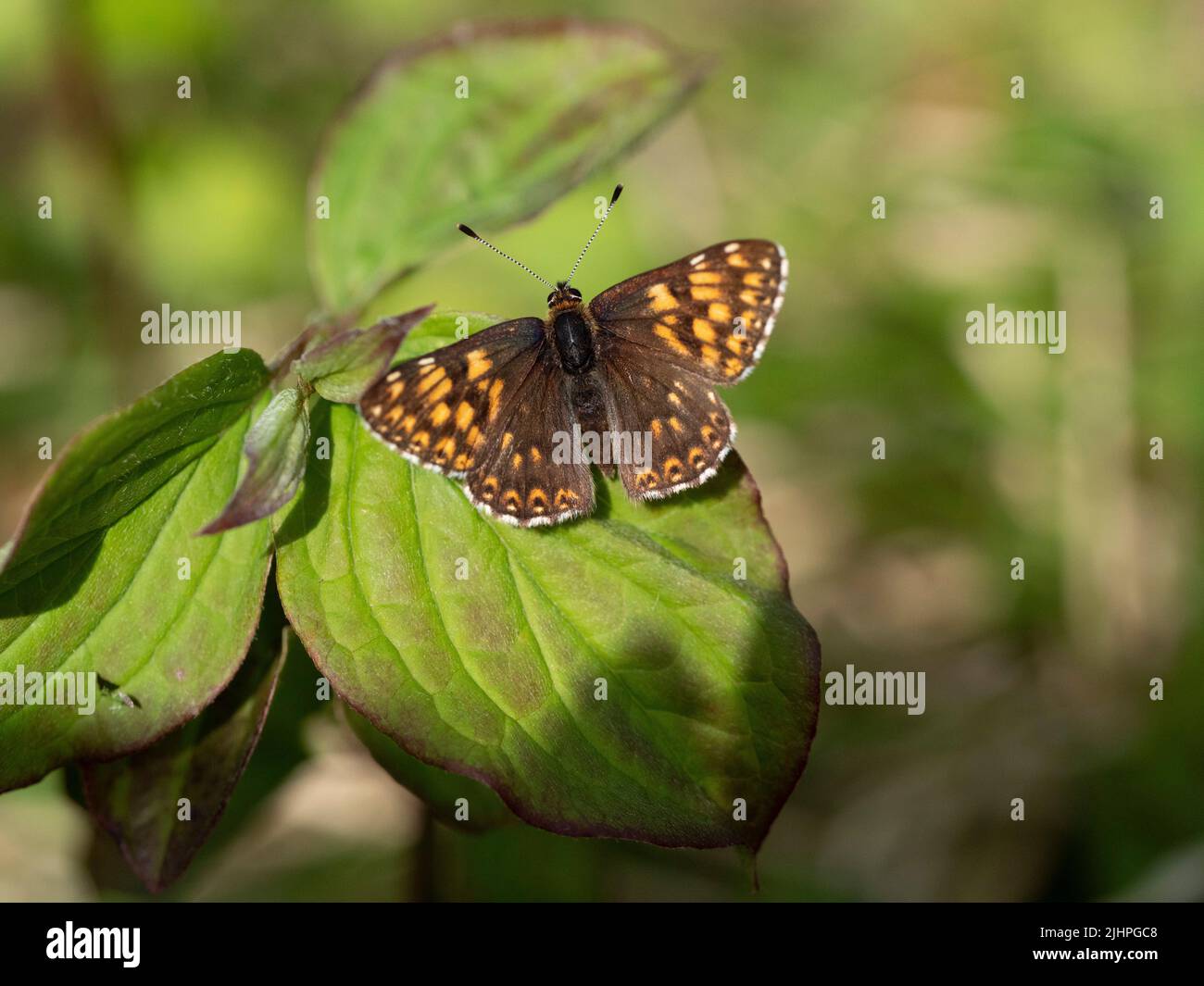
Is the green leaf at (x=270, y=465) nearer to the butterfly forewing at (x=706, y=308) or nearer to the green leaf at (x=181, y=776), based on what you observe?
the green leaf at (x=181, y=776)

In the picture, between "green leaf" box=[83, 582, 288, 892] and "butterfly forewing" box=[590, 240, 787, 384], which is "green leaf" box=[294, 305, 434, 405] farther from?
"butterfly forewing" box=[590, 240, 787, 384]

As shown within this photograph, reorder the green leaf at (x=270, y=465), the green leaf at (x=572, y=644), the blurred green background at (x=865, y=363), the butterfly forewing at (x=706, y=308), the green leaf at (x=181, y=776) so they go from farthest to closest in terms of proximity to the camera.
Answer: the blurred green background at (x=865, y=363)
the butterfly forewing at (x=706, y=308)
the green leaf at (x=181, y=776)
the green leaf at (x=572, y=644)
the green leaf at (x=270, y=465)

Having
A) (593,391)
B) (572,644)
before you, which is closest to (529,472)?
(572,644)

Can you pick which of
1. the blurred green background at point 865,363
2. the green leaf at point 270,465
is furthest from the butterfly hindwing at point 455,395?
the blurred green background at point 865,363

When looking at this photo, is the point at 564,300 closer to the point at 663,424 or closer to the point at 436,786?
the point at 663,424

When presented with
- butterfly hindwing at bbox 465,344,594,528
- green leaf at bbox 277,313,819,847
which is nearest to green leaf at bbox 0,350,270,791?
green leaf at bbox 277,313,819,847
